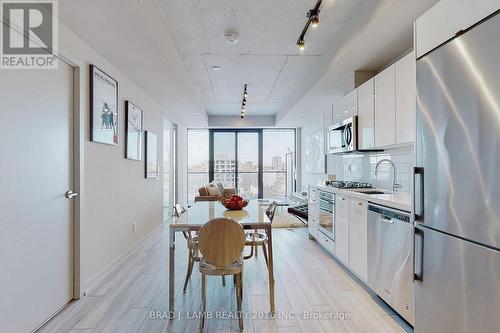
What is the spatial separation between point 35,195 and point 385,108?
3314 mm

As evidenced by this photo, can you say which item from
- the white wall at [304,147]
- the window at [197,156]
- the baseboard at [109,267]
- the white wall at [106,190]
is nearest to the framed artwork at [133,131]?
the white wall at [106,190]

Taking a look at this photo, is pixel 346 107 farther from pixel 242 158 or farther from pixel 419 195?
pixel 242 158

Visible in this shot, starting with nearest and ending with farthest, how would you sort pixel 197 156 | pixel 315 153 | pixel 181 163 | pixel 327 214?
pixel 327 214 → pixel 315 153 → pixel 181 163 → pixel 197 156

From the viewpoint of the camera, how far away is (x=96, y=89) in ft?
9.10

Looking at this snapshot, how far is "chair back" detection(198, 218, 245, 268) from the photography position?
1.95 metres

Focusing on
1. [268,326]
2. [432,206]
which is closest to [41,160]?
[268,326]

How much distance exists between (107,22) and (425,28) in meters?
2.38

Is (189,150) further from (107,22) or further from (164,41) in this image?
(107,22)

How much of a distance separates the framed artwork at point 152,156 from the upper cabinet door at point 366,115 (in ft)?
10.9

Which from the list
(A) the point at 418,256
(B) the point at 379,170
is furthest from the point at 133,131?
(A) the point at 418,256

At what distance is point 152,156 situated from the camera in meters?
4.79

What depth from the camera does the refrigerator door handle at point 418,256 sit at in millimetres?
1676

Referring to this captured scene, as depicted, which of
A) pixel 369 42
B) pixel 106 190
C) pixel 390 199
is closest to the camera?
pixel 390 199

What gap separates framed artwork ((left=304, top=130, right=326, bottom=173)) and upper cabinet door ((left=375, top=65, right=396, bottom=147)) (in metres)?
3.52
